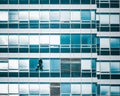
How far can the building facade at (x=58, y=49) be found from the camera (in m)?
31.4

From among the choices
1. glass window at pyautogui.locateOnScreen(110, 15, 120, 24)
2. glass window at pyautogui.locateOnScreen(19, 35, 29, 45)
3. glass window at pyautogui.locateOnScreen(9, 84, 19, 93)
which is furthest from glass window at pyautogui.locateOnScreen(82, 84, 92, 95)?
glass window at pyautogui.locateOnScreen(19, 35, 29, 45)

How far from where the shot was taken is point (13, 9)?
31.8m

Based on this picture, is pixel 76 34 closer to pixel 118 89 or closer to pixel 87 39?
pixel 87 39

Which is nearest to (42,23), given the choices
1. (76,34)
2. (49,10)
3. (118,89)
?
(49,10)

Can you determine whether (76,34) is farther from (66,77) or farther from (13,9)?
(13,9)

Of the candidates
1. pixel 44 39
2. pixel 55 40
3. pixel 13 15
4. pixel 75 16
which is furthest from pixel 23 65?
pixel 75 16

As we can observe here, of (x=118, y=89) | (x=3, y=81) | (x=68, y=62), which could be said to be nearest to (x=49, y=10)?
(x=68, y=62)

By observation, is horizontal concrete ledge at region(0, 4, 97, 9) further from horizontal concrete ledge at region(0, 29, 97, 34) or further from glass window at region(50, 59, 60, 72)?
glass window at region(50, 59, 60, 72)

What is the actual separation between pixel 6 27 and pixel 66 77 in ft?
25.9

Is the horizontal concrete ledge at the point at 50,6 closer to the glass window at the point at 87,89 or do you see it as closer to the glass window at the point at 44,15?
the glass window at the point at 44,15

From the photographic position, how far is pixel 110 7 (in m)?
31.8

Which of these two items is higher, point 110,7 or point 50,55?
point 110,7

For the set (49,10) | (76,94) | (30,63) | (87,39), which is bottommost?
(76,94)

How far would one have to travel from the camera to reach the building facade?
31.4 meters
